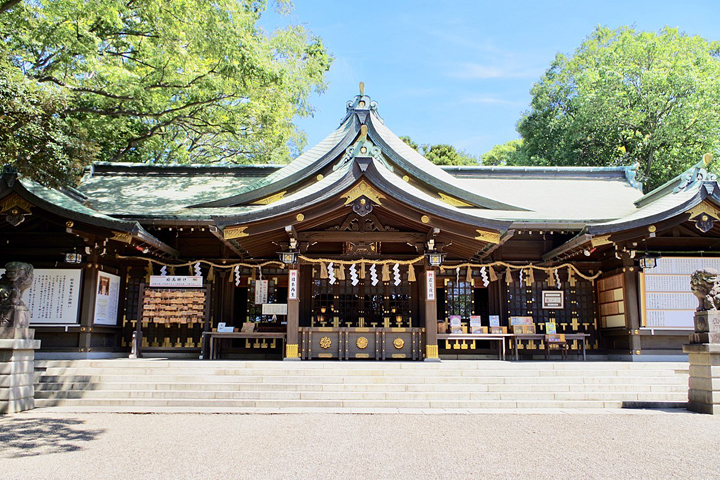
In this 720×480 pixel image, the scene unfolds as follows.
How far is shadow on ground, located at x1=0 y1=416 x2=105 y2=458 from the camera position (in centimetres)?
602

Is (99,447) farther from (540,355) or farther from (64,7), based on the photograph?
(64,7)

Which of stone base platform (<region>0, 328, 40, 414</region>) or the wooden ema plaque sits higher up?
the wooden ema plaque

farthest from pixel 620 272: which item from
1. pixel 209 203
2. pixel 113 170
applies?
pixel 113 170

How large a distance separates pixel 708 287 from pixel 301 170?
969cm

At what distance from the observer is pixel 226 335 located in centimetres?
1283

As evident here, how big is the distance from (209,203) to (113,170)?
18.9 feet

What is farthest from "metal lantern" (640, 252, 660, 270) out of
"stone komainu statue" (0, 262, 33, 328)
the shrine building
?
"stone komainu statue" (0, 262, 33, 328)

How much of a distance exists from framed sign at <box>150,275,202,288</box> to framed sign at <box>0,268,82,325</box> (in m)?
1.76

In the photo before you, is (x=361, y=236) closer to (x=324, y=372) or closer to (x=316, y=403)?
(x=324, y=372)

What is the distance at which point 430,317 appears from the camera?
40.9 ft

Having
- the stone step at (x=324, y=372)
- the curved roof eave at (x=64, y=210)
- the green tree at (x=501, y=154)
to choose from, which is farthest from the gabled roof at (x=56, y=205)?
the green tree at (x=501, y=154)

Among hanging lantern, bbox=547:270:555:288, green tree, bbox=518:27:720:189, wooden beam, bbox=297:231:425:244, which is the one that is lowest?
hanging lantern, bbox=547:270:555:288

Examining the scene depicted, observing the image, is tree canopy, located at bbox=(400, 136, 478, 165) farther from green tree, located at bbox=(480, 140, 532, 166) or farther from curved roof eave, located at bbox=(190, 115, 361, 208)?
curved roof eave, located at bbox=(190, 115, 361, 208)

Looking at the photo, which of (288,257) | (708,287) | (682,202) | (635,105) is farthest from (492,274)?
(635,105)
